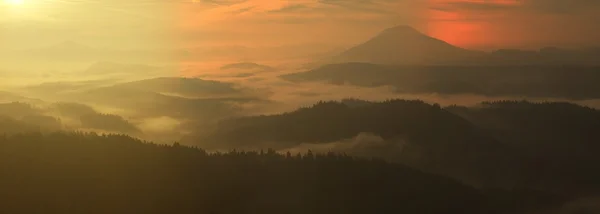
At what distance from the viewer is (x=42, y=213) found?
162m

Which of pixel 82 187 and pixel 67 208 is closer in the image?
pixel 67 208

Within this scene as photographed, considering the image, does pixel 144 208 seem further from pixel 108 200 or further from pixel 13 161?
pixel 13 161

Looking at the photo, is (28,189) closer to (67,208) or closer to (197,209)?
(67,208)

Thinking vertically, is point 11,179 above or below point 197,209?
above

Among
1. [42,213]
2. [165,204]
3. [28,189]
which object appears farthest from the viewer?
[165,204]

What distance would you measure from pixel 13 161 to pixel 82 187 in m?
28.2

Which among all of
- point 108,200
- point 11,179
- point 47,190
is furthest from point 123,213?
point 11,179

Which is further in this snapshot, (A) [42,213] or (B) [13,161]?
(B) [13,161]

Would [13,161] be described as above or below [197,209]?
above

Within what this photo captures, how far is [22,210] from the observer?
163m

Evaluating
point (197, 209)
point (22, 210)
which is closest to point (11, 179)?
point (22, 210)

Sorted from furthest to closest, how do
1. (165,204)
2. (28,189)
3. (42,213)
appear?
1. (165,204)
2. (28,189)
3. (42,213)

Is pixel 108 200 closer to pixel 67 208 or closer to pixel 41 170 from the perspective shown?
pixel 67 208

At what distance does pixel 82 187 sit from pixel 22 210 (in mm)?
26248
